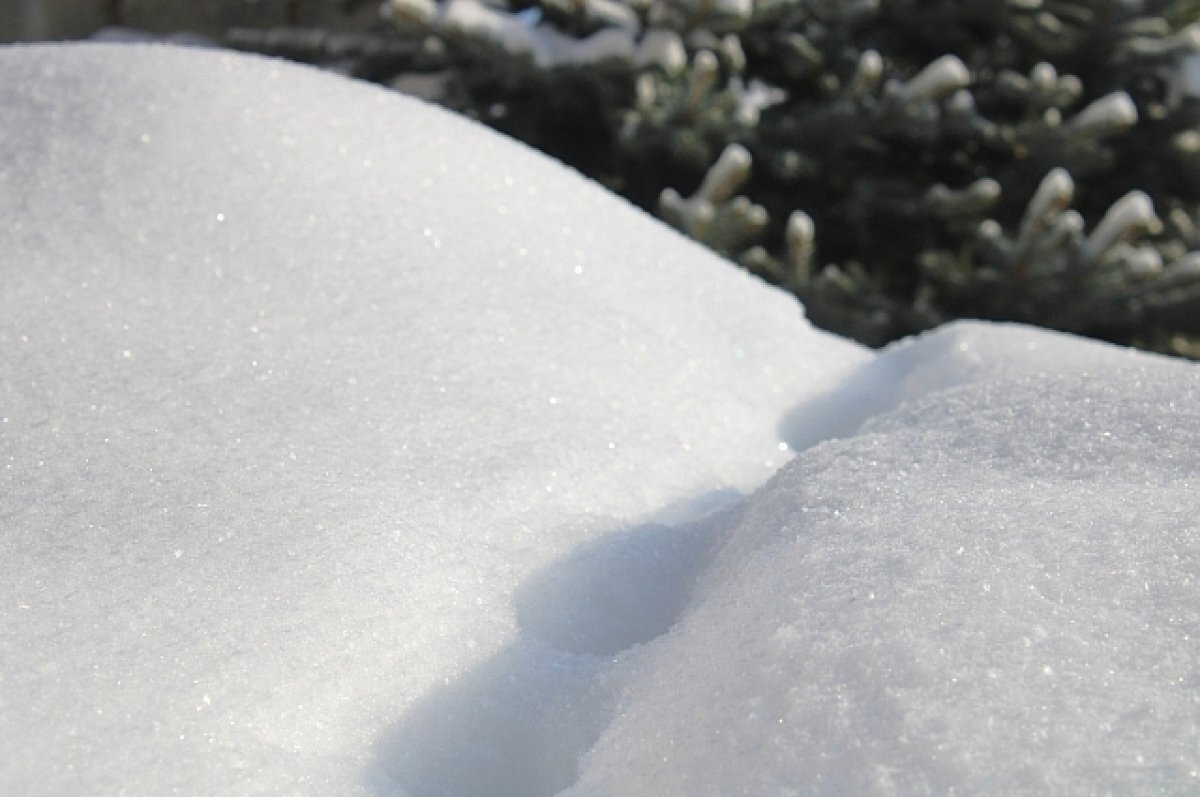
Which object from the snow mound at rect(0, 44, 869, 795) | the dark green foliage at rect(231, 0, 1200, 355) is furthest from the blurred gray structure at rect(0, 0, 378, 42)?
the snow mound at rect(0, 44, 869, 795)

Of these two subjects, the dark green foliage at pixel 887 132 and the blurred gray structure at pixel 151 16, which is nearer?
the dark green foliage at pixel 887 132

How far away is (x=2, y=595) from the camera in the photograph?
57 centimetres

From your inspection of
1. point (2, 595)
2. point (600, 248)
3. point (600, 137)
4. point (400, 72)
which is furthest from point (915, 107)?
point (2, 595)

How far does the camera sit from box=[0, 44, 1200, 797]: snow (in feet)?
1.61

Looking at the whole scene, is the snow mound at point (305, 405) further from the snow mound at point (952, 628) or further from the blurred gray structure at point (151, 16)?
the blurred gray structure at point (151, 16)

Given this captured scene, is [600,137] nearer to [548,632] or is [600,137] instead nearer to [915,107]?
[915,107]

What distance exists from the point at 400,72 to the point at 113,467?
2112 mm

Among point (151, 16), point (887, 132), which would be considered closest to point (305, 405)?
point (887, 132)

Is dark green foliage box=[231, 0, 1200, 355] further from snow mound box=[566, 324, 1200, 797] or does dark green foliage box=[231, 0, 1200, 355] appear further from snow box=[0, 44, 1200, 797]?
snow mound box=[566, 324, 1200, 797]

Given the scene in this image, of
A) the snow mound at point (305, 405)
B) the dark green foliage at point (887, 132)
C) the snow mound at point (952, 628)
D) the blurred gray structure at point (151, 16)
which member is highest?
the snow mound at point (952, 628)

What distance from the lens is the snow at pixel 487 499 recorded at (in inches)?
19.3

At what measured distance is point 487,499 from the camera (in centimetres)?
71

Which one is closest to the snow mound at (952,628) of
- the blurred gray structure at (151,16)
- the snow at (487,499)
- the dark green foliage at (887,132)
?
the snow at (487,499)

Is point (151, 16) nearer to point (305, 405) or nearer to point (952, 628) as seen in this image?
point (305, 405)
